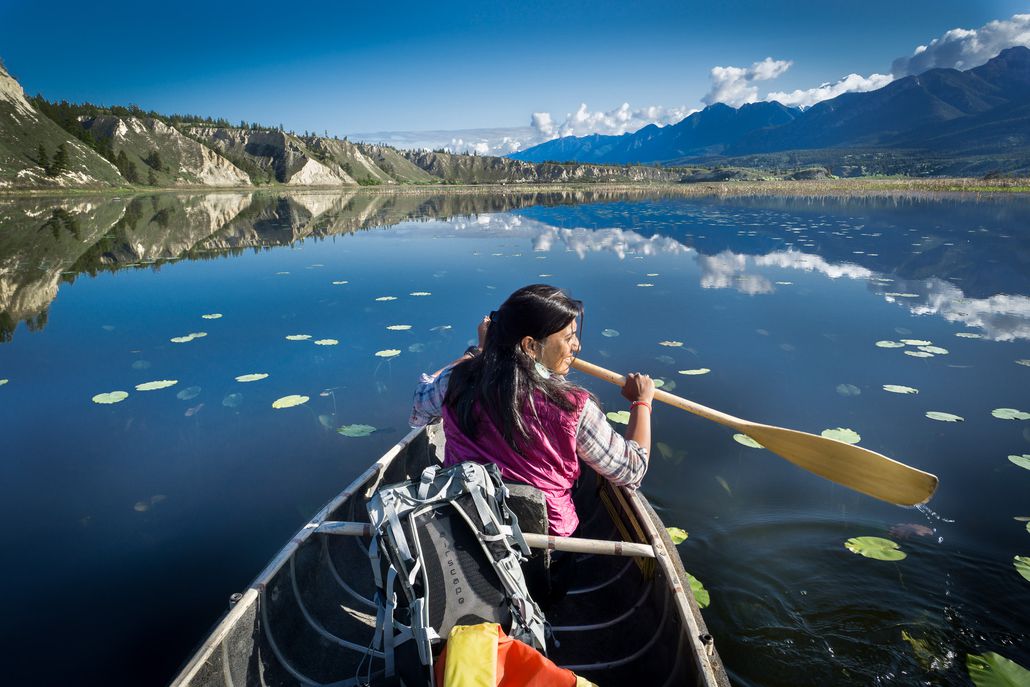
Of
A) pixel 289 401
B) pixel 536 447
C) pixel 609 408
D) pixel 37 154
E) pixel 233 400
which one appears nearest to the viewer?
pixel 536 447

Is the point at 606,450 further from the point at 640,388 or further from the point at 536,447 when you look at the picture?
the point at 640,388

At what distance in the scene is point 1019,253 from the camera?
589 inches

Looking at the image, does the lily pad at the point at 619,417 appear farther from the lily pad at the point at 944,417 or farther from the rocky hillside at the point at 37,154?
the rocky hillside at the point at 37,154

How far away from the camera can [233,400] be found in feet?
20.5

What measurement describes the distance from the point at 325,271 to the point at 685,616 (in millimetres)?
13512

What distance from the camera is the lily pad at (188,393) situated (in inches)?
249

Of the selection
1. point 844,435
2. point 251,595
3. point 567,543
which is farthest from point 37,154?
point 844,435

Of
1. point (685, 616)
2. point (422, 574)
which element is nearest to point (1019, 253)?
point (685, 616)

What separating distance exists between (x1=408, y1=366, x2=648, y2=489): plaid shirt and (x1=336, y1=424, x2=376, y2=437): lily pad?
107 inches

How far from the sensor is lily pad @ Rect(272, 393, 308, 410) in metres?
6.05

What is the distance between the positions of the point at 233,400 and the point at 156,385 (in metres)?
1.23

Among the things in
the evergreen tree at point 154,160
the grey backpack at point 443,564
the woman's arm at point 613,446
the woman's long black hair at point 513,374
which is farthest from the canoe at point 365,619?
the evergreen tree at point 154,160

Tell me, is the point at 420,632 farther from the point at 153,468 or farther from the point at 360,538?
the point at 153,468

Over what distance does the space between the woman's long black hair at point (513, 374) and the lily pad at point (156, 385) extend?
19.0 feet
